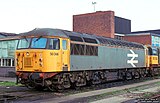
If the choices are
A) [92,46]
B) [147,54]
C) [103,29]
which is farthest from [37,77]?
[103,29]

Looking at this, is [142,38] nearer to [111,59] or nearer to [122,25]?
[122,25]

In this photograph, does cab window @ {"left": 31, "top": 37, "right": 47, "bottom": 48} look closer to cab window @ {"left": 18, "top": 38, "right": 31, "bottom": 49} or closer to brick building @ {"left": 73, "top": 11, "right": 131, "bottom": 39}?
cab window @ {"left": 18, "top": 38, "right": 31, "bottom": 49}

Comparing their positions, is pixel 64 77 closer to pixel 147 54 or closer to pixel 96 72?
pixel 96 72

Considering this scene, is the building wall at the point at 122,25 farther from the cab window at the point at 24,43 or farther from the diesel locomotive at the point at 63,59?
the cab window at the point at 24,43

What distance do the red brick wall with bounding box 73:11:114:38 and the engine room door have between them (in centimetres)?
2740

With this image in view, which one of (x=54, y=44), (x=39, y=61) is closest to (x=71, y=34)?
(x=54, y=44)

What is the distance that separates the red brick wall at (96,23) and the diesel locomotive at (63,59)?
2129 cm

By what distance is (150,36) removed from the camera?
50.9 metres

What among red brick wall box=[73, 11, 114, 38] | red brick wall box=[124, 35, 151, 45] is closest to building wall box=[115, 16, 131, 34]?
red brick wall box=[124, 35, 151, 45]

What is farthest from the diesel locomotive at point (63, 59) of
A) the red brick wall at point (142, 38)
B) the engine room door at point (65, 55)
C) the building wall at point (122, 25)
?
the building wall at point (122, 25)

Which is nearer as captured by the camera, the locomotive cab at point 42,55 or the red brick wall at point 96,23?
the locomotive cab at point 42,55

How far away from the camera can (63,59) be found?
55.7ft

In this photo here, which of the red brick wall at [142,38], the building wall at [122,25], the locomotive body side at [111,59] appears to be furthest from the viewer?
the building wall at [122,25]

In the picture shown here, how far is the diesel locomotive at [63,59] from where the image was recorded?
53.2 feet
